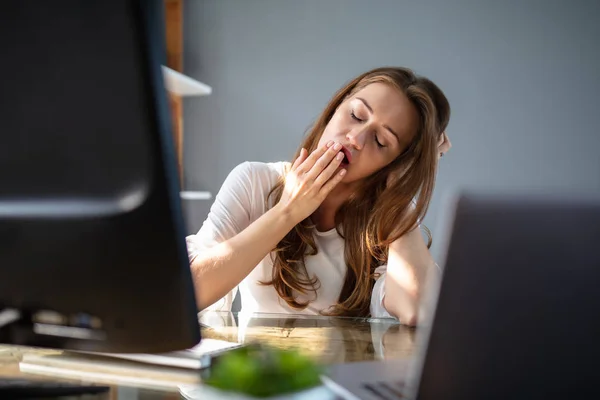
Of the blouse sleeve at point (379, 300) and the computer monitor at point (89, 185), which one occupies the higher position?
the computer monitor at point (89, 185)

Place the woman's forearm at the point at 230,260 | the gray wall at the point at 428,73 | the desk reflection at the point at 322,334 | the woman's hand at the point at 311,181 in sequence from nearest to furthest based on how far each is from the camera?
the desk reflection at the point at 322,334, the woman's forearm at the point at 230,260, the woman's hand at the point at 311,181, the gray wall at the point at 428,73

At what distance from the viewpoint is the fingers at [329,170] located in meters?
1.29

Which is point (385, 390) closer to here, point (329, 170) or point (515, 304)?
point (515, 304)

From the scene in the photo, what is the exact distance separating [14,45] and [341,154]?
3.23 feet

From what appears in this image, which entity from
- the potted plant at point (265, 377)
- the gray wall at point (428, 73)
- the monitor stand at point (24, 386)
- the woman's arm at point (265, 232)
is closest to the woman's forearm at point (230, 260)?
the woman's arm at point (265, 232)

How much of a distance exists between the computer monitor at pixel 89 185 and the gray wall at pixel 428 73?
2.49m

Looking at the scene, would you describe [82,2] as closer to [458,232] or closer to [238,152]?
[458,232]

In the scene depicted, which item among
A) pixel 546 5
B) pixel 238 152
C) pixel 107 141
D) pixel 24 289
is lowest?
pixel 238 152

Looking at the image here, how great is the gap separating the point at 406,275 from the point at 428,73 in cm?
193

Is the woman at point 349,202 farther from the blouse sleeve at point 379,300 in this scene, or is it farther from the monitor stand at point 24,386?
the monitor stand at point 24,386

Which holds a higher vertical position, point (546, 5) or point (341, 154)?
point (546, 5)

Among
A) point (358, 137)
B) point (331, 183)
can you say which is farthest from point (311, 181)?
point (358, 137)

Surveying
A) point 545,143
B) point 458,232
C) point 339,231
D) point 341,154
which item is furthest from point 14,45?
point 545,143

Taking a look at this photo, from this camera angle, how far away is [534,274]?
0.36 m
